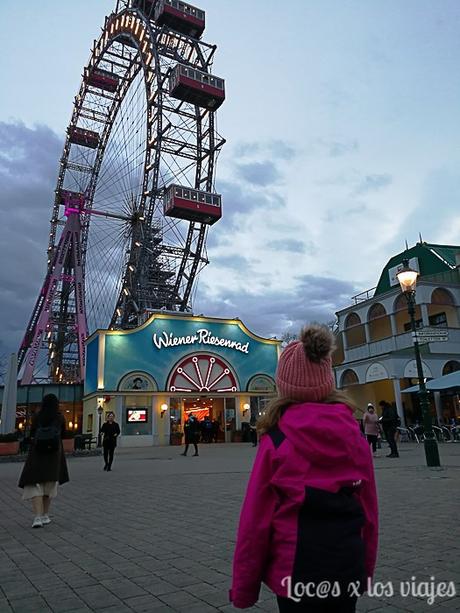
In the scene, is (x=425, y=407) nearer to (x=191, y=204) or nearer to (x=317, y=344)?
(x=317, y=344)

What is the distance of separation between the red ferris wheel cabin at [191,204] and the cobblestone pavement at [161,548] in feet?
79.7

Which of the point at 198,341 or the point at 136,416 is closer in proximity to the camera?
the point at 136,416

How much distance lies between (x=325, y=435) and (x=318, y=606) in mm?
617

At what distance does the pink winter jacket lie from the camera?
176 centimetres

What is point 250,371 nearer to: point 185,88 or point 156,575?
point 185,88

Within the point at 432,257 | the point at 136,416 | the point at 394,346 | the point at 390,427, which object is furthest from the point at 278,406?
the point at 432,257

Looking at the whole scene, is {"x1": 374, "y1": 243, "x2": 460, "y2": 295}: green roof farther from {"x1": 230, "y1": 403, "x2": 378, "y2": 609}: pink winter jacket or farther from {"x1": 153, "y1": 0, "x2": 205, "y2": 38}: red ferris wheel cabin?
{"x1": 230, "y1": 403, "x2": 378, "y2": 609}: pink winter jacket

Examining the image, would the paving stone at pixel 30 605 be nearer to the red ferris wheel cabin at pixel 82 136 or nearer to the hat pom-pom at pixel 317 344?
the hat pom-pom at pixel 317 344

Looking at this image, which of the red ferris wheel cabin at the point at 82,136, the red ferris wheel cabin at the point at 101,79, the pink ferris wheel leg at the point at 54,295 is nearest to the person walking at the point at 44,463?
the pink ferris wheel leg at the point at 54,295

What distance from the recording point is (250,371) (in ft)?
102

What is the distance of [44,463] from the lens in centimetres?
625

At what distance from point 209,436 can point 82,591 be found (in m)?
26.3

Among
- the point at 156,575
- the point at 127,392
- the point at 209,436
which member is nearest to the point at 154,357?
the point at 127,392

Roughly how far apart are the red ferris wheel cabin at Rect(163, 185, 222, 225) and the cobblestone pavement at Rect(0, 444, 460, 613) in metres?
24.3
